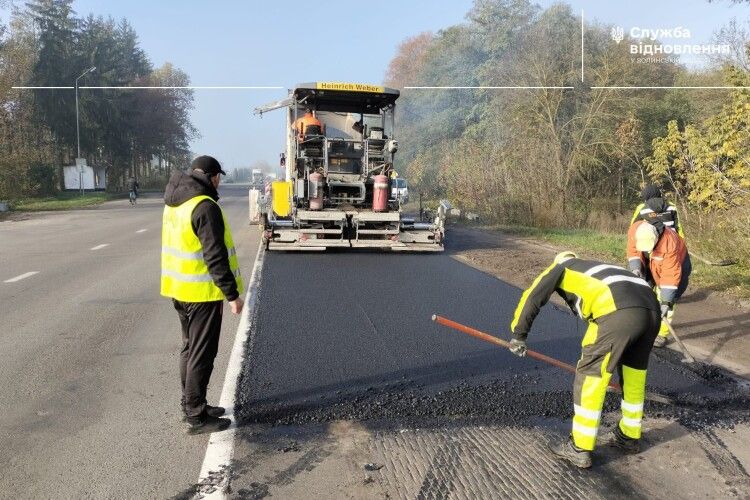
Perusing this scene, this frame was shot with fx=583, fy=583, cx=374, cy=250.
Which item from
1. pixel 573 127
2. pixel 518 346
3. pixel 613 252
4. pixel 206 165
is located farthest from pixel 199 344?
pixel 573 127

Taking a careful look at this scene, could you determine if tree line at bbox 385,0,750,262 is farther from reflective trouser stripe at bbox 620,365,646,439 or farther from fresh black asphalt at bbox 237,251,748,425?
reflective trouser stripe at bbox 620,365,646,439

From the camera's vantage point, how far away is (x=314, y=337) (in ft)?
18.9

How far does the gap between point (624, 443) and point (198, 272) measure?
9.44ft

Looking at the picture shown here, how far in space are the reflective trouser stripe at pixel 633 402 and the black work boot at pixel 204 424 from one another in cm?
250

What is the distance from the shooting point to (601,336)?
341 cm

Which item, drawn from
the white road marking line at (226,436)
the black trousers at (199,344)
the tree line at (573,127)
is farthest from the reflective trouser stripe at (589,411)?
the tree line at (573,127)

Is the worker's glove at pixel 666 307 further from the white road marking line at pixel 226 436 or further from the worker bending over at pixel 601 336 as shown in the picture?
the white road marking line at pixel 226 436

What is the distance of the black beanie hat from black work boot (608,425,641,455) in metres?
3.09

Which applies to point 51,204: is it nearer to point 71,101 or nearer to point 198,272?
point 71,101

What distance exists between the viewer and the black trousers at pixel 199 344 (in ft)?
12.4

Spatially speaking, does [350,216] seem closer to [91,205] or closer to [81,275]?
[81,275]

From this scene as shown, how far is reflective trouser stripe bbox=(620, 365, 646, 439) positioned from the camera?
3555 millimetres

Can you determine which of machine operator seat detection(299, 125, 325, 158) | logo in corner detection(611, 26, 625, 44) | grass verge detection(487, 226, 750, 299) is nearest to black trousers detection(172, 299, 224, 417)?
grass verge detection(487, 226, 750, 299)

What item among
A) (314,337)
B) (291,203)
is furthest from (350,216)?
(314,337)
